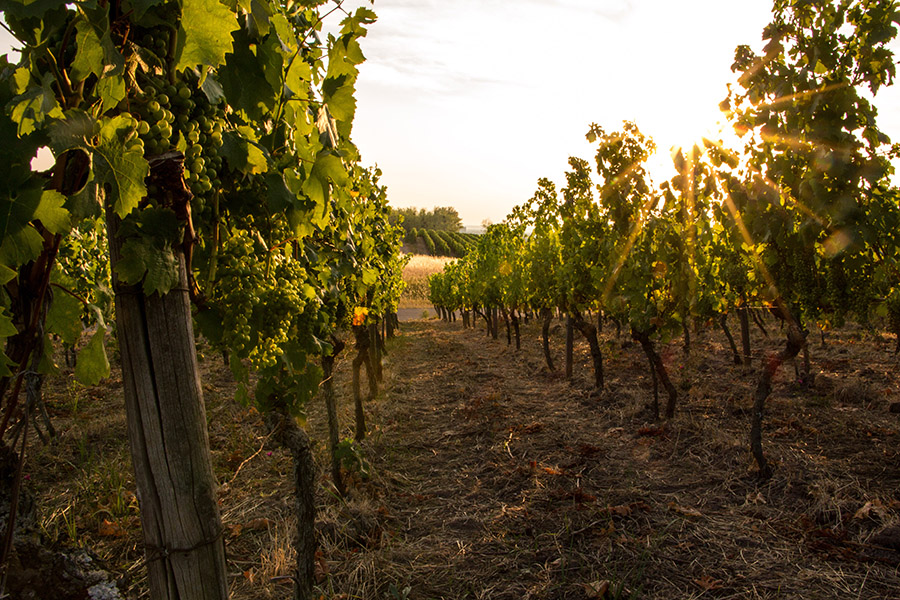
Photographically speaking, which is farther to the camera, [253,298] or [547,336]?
[547,336]

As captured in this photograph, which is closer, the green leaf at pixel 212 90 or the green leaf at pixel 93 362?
the green leaf at pixel 212 90

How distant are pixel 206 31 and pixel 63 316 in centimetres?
110

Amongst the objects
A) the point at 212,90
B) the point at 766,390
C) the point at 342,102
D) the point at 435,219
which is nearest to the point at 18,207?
the point at 212,90

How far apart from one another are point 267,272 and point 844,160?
3.81m

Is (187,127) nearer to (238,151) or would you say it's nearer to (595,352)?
(238,151)

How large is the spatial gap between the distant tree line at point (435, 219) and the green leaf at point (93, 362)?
8813 cm

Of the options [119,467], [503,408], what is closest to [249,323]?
[119,467]

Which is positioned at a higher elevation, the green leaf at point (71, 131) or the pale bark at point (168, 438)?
the green leaf at point (71, 131)

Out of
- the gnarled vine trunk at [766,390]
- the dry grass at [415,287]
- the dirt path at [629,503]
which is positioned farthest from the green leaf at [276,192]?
the dry grass at [415,287]

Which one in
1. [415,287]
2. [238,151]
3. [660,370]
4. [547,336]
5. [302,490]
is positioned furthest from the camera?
[415,287]

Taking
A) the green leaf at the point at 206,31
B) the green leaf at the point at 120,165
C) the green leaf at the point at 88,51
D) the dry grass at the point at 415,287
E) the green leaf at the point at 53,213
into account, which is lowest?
the green leaf at the point at 53,213

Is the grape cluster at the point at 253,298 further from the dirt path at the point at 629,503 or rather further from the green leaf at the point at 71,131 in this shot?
the dirt path at the point at 629,503

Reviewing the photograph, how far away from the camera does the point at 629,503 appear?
4113mm

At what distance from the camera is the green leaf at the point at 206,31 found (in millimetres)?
977
